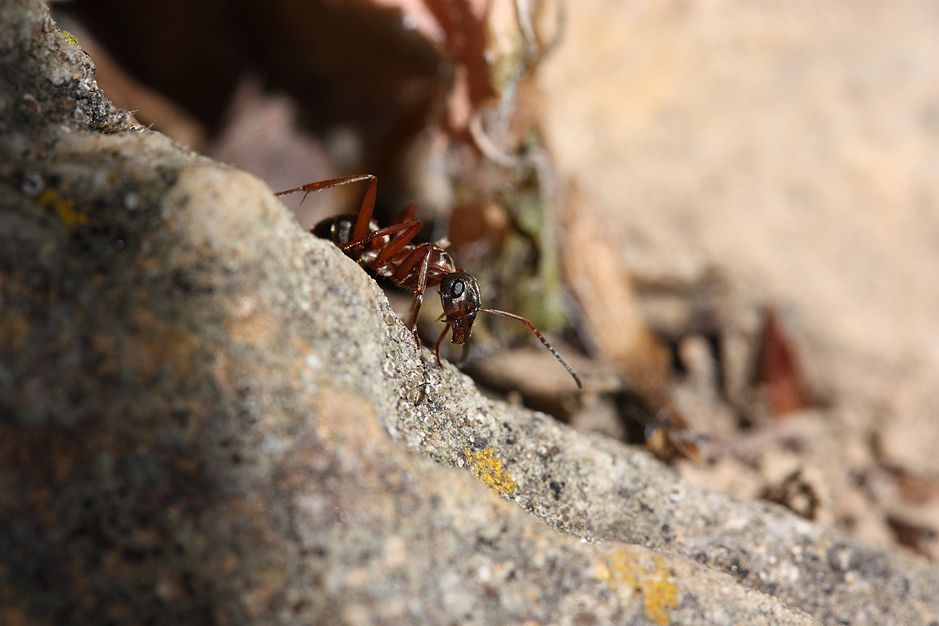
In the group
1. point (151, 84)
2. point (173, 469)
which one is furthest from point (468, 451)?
point (151, 84)

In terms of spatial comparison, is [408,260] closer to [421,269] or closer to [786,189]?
[421,269]

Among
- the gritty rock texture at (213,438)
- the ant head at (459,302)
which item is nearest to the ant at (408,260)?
the ant head at (459,302)

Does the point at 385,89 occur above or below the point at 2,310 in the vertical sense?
below

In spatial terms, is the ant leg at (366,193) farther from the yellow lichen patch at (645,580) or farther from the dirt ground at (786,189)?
the yellow lichen patch at (645,580)

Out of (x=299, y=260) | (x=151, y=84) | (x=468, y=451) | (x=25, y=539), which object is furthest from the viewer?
(x=151, y=84)

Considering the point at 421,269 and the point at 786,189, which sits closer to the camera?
the point at 421,269

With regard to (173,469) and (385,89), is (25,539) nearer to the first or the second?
(173,469)

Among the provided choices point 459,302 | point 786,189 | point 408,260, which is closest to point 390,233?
point 408,260

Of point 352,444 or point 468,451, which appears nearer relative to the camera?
point 352,444
